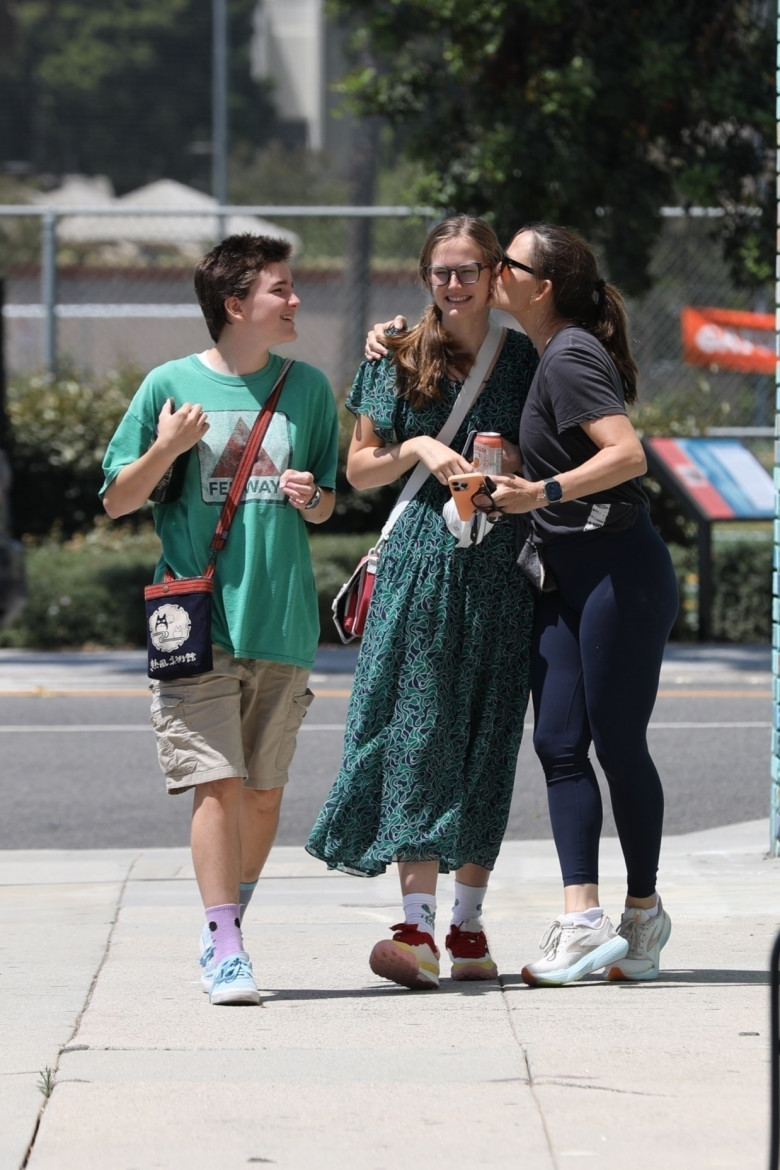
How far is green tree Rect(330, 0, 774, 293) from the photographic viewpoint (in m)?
12.6

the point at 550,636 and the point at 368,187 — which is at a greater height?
the point at 368,187

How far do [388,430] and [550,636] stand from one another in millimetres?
646

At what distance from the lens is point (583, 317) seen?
4645 millimetres

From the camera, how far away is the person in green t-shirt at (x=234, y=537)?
4496 mm

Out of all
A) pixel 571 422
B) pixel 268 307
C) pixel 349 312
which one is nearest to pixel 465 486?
pixel 571 422

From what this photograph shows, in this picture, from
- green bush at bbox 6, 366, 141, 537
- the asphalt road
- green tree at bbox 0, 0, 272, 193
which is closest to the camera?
the asphalt road

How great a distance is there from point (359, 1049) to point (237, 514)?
1.33 m

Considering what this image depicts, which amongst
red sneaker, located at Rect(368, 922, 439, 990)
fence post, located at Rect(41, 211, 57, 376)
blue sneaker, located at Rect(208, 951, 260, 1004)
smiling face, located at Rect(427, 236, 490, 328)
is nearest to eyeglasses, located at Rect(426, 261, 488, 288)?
smiling face, located at Rect(427, 236, 490, 328)

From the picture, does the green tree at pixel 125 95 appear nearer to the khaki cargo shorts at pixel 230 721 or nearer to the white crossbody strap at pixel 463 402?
the white crossbody strap at pixel 463 402

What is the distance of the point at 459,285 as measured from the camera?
4555 millimetres

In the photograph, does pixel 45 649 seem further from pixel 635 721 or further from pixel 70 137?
pixel 70 137

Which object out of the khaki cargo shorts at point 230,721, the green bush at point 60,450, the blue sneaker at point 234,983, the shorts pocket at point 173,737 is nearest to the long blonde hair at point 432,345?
the khaki cargo shorts at point 230,721

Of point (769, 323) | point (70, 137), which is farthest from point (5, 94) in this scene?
point (769, 323)

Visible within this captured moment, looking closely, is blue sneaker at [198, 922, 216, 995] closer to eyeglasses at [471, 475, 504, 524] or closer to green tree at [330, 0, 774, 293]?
eyeglasses at [471, 475, 504, 524]
